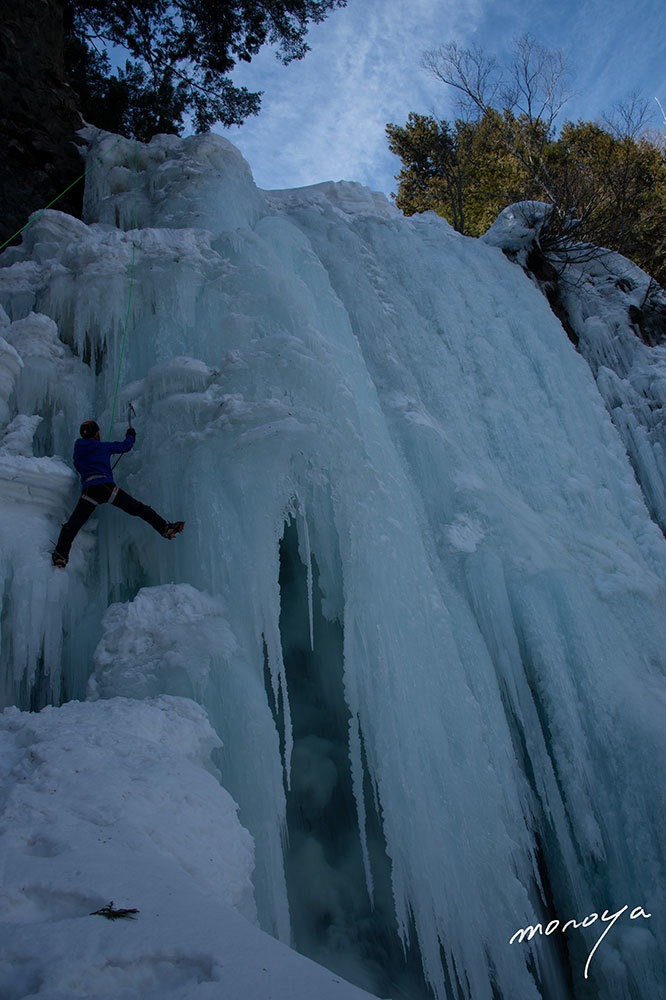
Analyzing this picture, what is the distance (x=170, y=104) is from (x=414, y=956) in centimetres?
1133

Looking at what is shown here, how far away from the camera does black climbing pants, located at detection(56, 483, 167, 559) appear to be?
328 cm

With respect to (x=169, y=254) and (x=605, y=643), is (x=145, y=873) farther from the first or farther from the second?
(x=169, y=254)

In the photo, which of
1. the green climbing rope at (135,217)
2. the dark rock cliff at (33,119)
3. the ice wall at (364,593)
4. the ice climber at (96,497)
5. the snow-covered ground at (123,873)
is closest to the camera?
the snow-covered ground at (123,873)

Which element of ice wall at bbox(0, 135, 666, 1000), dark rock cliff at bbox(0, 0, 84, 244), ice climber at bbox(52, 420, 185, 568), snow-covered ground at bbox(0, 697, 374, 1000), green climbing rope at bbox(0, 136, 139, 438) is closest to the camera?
snow-covered ground at bbox(0, 697, 374, 1000)

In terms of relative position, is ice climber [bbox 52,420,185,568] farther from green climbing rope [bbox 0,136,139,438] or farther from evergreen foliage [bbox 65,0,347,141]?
evergreen foliage [bbox 65,0,347,141]

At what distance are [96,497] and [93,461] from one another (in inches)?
9.0

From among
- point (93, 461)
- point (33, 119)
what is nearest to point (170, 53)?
point (33, 119)

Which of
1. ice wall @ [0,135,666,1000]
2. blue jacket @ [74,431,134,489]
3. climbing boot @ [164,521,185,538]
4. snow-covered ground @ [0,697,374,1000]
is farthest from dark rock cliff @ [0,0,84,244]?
snow-covered ground @ [0,697,374,1000]

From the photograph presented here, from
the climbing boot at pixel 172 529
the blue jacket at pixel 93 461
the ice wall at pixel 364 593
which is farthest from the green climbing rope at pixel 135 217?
the climbing boot at pixel 172 529

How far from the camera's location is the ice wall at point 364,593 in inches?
110

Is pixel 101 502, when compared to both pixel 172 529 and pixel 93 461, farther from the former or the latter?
pixel 172 529

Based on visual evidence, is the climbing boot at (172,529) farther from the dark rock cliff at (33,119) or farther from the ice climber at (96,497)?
the dark rock cliff at (33,119)

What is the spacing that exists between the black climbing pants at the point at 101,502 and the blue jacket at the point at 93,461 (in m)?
0.05

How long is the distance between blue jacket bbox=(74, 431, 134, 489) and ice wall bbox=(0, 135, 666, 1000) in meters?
0.16
